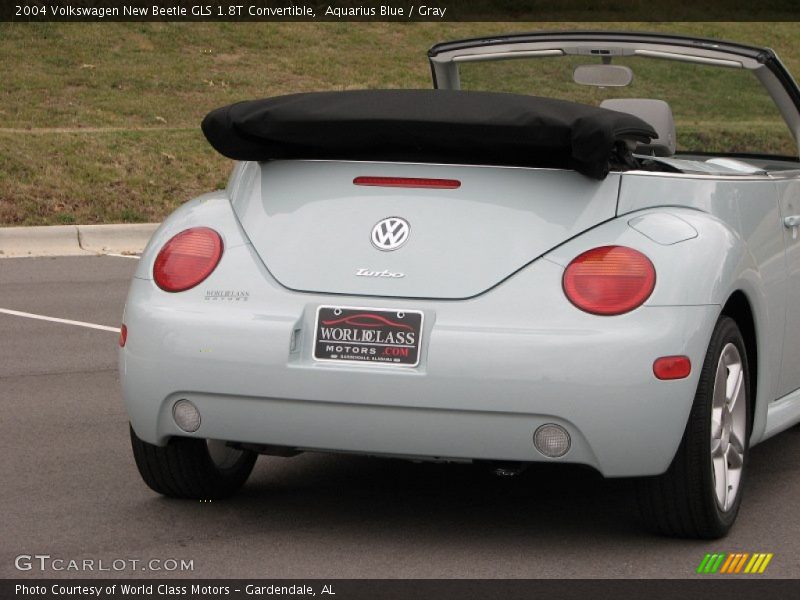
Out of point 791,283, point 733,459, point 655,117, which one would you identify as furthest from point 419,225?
point 655,117

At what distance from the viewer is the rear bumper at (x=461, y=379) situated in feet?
14.3

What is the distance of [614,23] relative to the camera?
85.8 ft

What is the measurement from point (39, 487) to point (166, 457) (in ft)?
2.20

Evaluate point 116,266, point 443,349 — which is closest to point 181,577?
point 443,349

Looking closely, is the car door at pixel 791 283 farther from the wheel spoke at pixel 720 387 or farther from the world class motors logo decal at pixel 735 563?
the world class motors logo decal at pixel 735 563

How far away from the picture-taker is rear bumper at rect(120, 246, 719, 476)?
172 inches

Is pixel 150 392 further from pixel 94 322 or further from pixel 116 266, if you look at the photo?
pixel 116 266

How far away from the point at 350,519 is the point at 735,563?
124 centimetres

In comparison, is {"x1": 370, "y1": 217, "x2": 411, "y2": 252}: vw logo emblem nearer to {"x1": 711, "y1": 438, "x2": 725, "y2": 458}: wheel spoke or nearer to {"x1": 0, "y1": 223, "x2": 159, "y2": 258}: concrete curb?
{"x1": 711, "y1": 438, "x2": 725, "y2": 458}: wheel spoke

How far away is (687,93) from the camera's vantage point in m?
6.58
